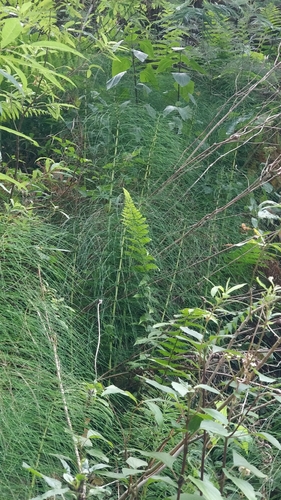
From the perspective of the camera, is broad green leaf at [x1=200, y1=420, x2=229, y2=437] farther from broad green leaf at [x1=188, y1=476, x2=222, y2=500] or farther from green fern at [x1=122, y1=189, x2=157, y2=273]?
green fern at [x1=122, y1=189, x2=157, y2=273]

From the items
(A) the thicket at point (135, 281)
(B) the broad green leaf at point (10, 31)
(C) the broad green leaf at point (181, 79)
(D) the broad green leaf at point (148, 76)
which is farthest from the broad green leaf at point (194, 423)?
(D) the broad green leaf at point (148, 76)

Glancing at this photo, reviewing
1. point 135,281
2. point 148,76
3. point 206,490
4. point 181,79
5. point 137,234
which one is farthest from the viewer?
point 148,76

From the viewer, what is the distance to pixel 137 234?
2.48 meters

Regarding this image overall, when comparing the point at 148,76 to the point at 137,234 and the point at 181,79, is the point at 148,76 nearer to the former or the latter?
the point at 181,79

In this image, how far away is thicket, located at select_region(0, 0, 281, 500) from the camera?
166 centimetres

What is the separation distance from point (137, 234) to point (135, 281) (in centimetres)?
26

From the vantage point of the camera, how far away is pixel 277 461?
2180 millimetres

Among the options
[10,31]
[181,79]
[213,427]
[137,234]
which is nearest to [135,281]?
[137,234]

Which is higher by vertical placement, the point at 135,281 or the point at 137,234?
the point at 137,234

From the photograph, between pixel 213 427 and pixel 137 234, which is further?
pixel 137 234

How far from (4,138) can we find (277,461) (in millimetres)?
2169

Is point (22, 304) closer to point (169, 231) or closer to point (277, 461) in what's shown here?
point (169, 231)

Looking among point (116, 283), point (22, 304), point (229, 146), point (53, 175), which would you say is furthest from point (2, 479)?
point (229, 146)

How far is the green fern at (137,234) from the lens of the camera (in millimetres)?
2432
